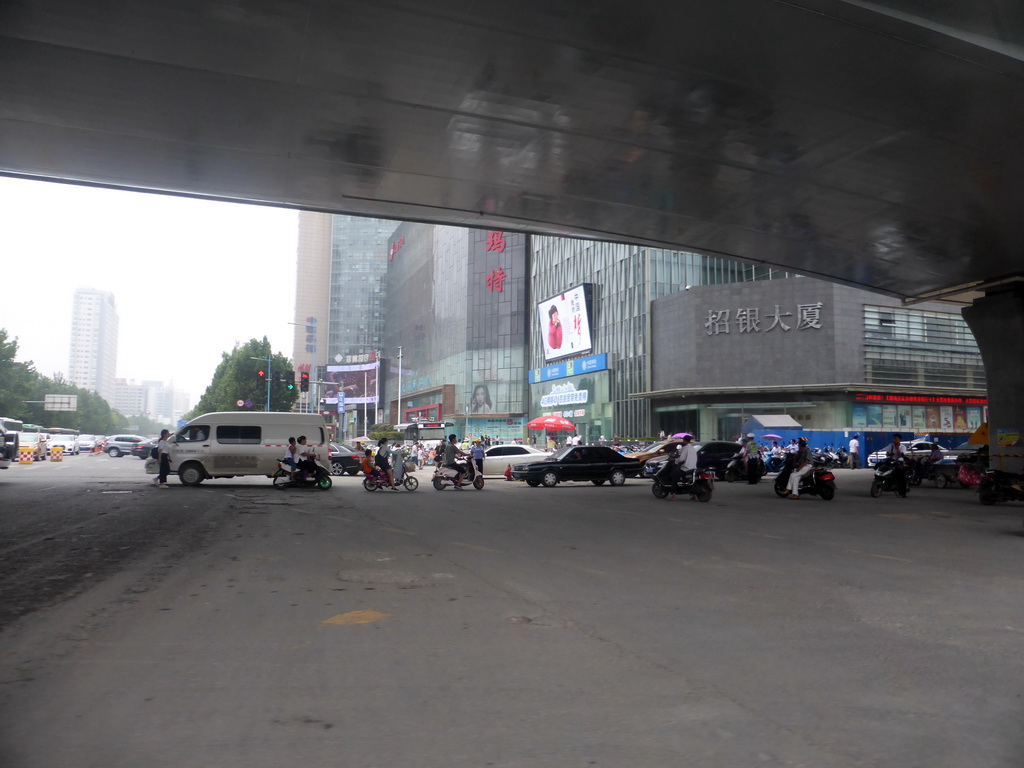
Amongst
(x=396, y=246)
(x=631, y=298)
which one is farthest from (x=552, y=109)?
(x=396, y=246)

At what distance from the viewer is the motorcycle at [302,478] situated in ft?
69.0

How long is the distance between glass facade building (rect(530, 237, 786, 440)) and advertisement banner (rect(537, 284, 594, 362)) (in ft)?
2.97

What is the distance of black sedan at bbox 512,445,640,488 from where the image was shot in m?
25.7

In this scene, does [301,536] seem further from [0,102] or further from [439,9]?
[0,102]

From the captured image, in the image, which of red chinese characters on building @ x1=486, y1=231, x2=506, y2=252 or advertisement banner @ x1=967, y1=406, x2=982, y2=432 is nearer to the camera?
advertisement banner @ x1=967, y1=406, x2=982, y2=432

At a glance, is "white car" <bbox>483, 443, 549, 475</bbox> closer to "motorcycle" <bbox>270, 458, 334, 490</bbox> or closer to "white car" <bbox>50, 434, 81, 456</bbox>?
"motorcycle" <bbox>270, 458, 334, 490</bbox>

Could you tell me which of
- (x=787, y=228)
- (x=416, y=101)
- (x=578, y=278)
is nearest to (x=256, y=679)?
(x=416, y=101)

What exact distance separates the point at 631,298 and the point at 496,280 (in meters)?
26.6

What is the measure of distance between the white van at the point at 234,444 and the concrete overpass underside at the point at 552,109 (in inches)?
281

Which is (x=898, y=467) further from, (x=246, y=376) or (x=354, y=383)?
(x=354, y=383)

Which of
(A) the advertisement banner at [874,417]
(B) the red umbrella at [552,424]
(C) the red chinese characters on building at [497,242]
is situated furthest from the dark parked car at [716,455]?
(C) the red chinese characters on building at [497,242]

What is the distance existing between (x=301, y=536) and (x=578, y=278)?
57929mm

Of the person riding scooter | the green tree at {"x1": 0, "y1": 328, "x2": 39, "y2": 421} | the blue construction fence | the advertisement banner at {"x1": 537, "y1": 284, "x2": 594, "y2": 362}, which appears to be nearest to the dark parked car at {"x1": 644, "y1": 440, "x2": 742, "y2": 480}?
the person riding scooter

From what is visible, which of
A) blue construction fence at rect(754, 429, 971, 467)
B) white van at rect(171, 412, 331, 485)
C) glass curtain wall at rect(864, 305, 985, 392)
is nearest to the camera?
white van at rect(171, 412, 331, 485)
